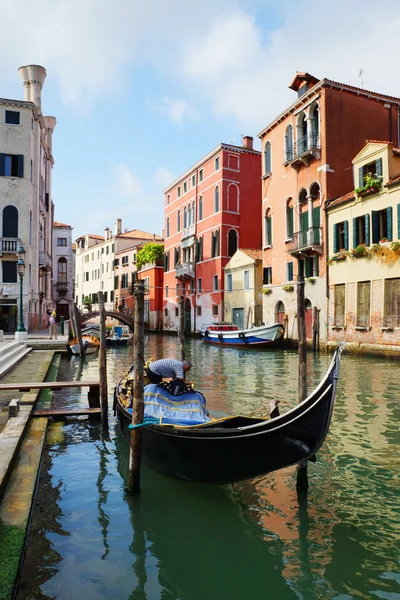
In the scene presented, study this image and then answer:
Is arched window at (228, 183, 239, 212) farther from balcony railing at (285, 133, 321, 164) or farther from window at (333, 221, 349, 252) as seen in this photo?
window at (333, 221, 349, 252)

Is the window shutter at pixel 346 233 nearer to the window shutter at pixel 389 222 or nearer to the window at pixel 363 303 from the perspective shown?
the window at pixel 363 303

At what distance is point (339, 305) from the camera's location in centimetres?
1953

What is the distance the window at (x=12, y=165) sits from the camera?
24.0 metres

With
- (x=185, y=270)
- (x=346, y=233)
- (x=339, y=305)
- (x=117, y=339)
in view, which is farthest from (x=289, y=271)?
(x=185, y=270)

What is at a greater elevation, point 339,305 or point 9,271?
point 9,271

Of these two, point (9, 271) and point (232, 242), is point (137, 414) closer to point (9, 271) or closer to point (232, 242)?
point (9, 271)

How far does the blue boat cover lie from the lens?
5734 millimetres

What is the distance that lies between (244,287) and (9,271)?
36.8 ft

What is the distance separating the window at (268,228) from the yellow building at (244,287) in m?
1.35

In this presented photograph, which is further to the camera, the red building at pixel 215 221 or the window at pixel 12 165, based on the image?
the red building at pixel 215 221

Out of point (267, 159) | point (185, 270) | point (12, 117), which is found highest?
point (12, 117)

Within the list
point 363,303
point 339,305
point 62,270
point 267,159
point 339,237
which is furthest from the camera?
point 62,270

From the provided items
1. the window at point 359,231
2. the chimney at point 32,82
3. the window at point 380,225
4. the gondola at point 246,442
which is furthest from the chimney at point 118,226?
the gondola at point 246,442

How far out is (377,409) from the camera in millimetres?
8672
